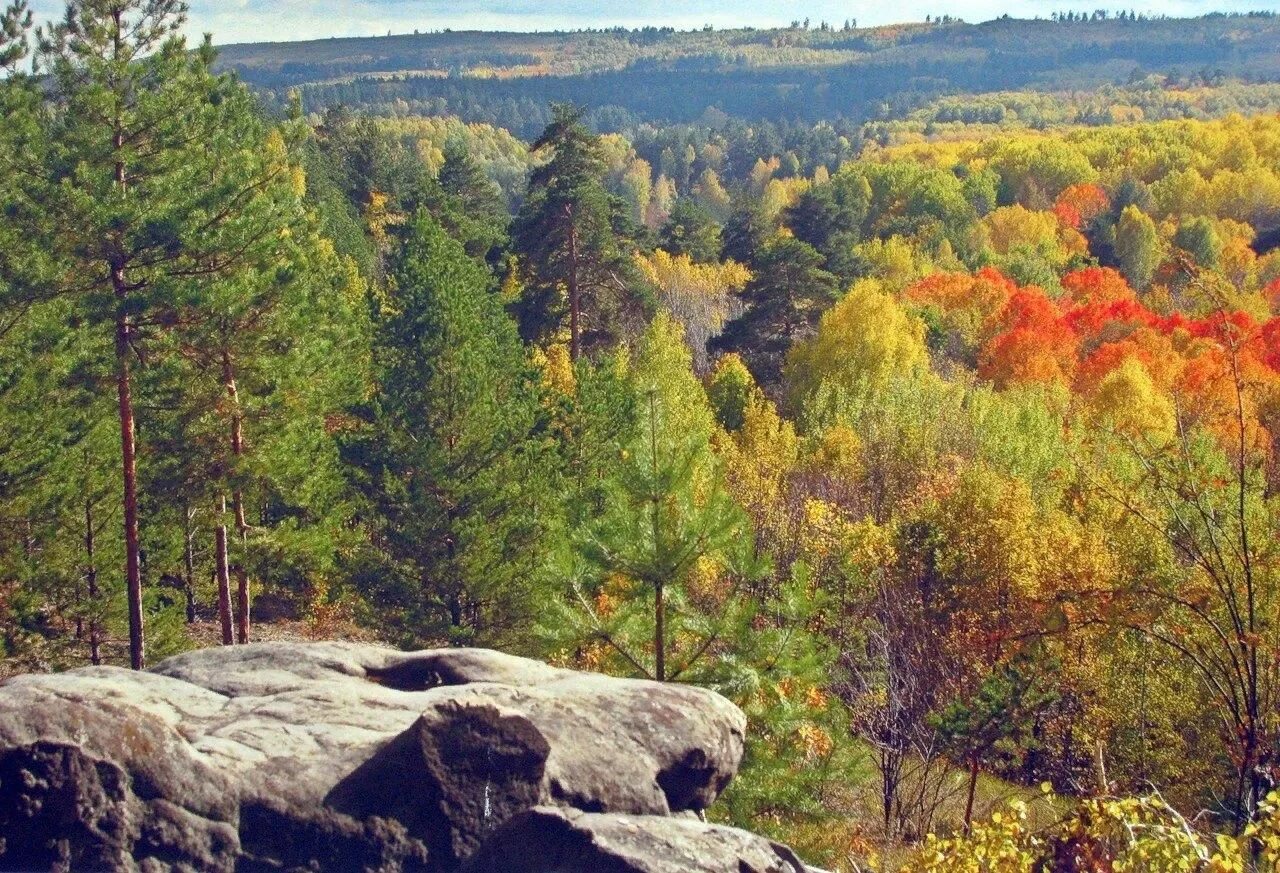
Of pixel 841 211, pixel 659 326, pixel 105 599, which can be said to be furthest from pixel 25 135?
pixel 841 211

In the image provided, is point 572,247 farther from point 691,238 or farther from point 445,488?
point 691,238

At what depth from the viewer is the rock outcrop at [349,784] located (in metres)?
10.1

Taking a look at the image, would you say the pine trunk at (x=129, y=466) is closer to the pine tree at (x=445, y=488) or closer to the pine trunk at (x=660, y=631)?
the pine tree at (x=445, y=488)

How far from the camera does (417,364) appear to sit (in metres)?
26.6

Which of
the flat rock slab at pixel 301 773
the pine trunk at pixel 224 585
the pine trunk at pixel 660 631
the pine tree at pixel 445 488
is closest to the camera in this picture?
the flat rock slab at pixel 301 773

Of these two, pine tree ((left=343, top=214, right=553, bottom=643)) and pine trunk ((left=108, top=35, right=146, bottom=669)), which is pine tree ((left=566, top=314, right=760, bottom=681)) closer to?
pine tree ((left=343, top=214, right=553, bottom=643))

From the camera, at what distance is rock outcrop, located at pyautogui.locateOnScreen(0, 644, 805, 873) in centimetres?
1012

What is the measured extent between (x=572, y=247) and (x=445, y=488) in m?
17.5

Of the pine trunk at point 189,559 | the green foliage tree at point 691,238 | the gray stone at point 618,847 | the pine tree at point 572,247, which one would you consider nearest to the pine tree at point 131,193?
the pine trunk at point 189,559

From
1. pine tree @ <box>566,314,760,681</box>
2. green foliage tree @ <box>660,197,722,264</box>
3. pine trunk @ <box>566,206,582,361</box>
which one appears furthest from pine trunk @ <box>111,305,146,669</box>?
green foliage tree @ <box>660,197,722,264</box>

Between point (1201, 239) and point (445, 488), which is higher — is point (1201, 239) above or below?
above

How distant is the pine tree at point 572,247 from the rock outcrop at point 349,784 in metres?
30.1

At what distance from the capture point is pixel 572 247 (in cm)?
4203

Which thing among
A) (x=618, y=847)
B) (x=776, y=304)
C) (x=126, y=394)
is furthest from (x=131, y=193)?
(x=776, y=304)
